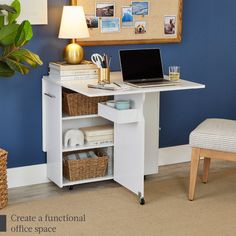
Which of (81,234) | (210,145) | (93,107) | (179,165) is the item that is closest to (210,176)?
(179,165)

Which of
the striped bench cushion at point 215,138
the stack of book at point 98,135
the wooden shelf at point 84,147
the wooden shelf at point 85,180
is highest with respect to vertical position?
the striped bench cushion at point 215,138

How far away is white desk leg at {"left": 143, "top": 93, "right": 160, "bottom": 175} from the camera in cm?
396

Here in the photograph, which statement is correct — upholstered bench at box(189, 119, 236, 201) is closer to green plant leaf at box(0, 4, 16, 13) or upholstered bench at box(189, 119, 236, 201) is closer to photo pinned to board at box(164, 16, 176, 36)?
photo pinned to board at box(164, 16, 176, 36)

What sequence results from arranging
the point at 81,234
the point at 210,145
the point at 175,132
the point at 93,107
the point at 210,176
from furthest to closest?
the point at 175,132, the point at 210,176, the point at 93,107, the point at 210,145, the point at 81,234

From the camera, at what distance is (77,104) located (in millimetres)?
3783

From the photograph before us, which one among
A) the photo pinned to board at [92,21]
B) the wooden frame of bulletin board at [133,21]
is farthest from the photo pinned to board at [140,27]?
the photo pinned to board at [92,21]

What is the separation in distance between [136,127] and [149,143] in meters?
0.43

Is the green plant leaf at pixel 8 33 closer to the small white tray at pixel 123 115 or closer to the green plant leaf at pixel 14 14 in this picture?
the green plant leaf at pixel 14 14

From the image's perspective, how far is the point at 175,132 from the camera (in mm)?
4508

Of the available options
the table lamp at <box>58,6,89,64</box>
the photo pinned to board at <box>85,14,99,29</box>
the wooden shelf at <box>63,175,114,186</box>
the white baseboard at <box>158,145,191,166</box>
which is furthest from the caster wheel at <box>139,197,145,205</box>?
the photo pinned to board at <box>85,14,99,29</box>

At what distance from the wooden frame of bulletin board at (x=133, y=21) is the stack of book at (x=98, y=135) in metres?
0.58

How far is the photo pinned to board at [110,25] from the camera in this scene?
3996 millimetres

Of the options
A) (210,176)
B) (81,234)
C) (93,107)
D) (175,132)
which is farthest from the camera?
(175,132)

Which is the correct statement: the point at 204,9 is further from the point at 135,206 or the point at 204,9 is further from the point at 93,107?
the point at 135,206
